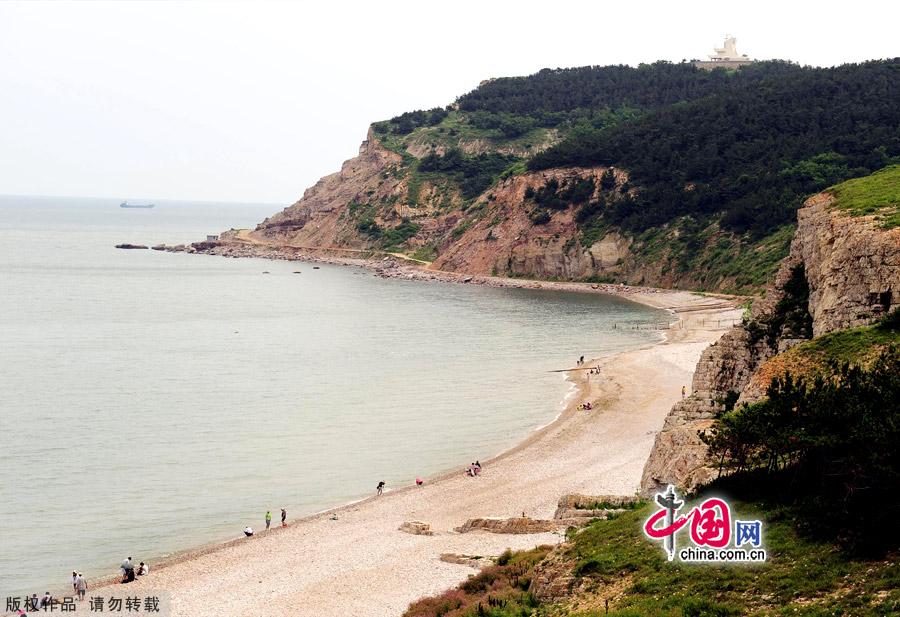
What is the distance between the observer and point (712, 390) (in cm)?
3250

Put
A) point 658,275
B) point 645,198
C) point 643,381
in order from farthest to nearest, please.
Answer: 1. point 645,198
2. point 658,275
3. point 643,381

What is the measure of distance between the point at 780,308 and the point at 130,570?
74.5 feet

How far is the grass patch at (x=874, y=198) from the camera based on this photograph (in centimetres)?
3191

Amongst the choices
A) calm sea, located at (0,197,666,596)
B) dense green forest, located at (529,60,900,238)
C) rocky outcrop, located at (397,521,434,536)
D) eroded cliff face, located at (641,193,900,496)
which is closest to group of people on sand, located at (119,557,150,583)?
calm sea, located at (0,197,666,596)

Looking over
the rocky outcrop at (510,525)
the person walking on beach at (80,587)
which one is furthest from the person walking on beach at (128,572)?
the rocky outcrop at (510,525)

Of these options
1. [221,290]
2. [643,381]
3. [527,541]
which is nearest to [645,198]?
[221,290]

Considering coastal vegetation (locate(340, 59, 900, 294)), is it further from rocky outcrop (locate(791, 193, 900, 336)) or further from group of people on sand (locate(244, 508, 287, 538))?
group of people on sand (locate(244, 508, 287, 538))

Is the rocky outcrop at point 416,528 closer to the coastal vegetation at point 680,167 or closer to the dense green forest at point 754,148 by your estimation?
the coastal vegetation at point 680,167

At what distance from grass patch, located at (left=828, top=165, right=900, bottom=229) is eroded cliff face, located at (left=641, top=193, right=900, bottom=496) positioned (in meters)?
0.44

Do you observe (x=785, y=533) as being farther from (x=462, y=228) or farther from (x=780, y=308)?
Result: (x=462, y=228)

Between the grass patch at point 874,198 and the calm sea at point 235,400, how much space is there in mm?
19190

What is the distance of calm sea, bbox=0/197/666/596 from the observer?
36.8 m

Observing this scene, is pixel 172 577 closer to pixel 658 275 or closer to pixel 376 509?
pixel 376 509

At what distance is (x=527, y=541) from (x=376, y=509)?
29.9 ft
